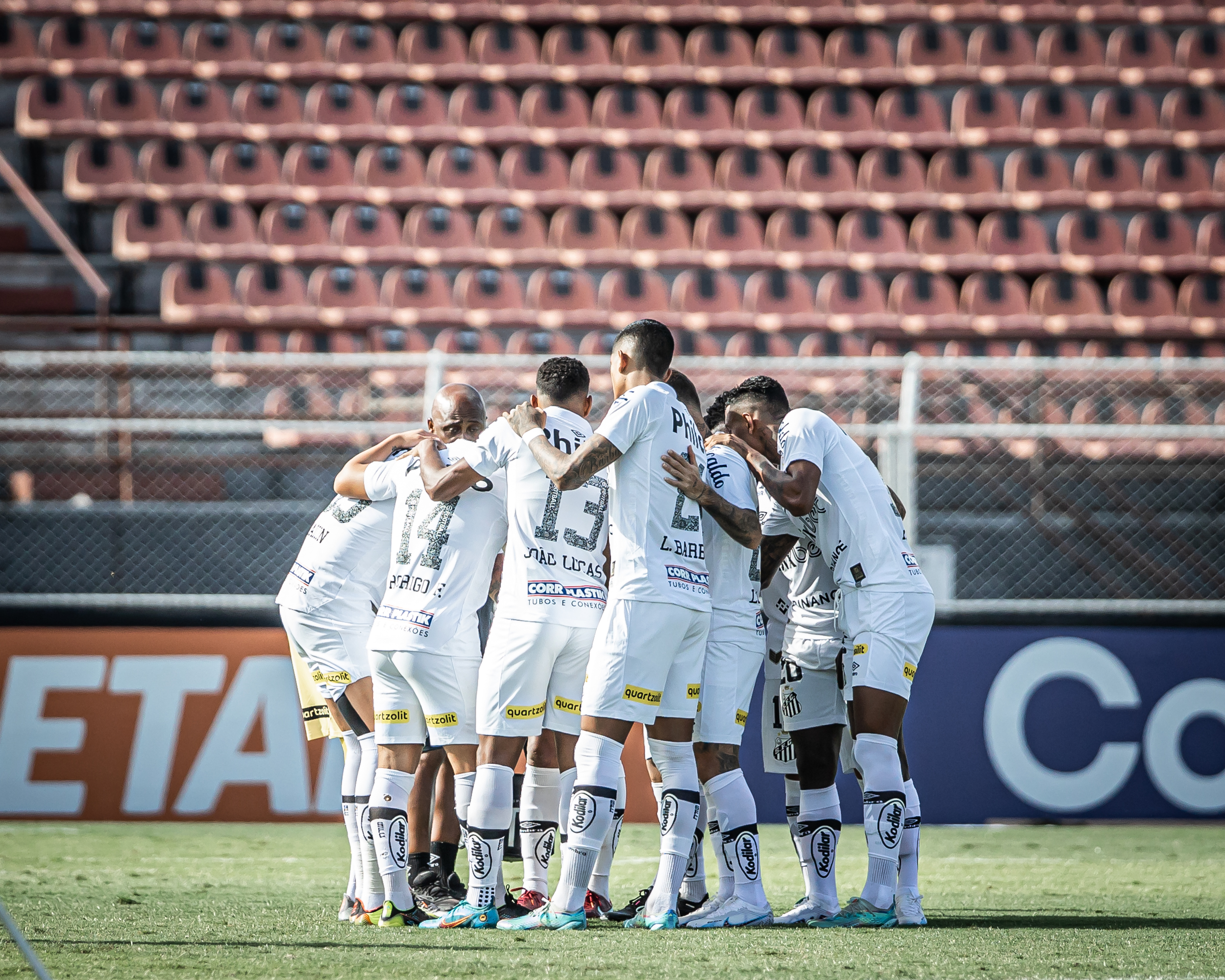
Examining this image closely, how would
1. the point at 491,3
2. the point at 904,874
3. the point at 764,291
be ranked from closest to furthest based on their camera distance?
the point at 904,874 < the point at 764,291 < the point at 491,3

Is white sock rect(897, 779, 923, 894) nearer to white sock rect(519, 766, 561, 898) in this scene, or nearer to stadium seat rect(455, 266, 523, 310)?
white sock rect(519, 766, 561, 898)

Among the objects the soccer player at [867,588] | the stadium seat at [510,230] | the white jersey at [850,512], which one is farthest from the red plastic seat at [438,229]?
the white jersey at [850,512]

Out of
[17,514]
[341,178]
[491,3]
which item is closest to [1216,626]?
[17,514]

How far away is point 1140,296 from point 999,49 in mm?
3849

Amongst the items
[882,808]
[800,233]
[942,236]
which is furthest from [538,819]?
[942,236]

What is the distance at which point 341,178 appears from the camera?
15.4 meters

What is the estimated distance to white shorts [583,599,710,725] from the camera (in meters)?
4.99

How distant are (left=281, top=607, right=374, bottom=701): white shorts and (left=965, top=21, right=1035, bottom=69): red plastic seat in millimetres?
13107

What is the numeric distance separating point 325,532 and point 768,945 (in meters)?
2.66

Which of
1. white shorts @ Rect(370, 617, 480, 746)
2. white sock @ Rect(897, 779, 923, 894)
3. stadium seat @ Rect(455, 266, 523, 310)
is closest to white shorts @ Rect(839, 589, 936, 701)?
white sock @ Rect(897, 779, 923, 894)

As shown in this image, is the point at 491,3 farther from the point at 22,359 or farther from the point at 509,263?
the point at 22,359

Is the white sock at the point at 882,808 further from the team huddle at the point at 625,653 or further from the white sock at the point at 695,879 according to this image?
the white sock at the point at 695,879

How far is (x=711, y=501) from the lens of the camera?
16.9 feet

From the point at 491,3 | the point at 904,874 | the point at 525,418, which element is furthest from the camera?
A: the point at 491,3
